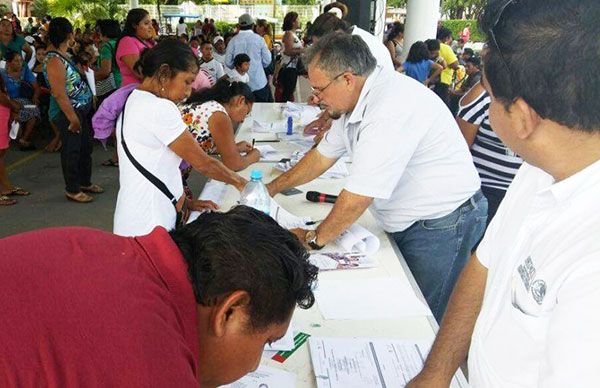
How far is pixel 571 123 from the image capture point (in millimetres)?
844

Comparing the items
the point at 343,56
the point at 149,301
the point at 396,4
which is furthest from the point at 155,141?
the point at 396,4

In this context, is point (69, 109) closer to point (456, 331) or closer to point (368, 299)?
point (368, 299)

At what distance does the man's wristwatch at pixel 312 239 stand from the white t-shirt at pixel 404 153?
0.24 metres

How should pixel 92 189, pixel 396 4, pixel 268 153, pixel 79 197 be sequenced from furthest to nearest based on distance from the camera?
pixel 396 4, pixel 92 189, pixel 79 197, pixel 268 153

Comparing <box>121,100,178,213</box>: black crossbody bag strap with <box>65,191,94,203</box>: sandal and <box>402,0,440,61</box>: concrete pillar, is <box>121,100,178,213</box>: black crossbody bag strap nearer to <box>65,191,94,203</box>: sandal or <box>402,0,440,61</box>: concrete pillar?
<box>65,191,94,203</box>: sandal

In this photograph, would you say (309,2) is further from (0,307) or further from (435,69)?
(0,307)

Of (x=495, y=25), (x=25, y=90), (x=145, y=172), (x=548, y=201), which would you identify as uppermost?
(x=495, y=25)

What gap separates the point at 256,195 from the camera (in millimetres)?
2283

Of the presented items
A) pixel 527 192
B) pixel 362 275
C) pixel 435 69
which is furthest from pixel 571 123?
pixel 435 69

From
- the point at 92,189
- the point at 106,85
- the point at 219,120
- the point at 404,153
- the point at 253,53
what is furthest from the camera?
the point at 253,53

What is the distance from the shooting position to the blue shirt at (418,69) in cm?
596

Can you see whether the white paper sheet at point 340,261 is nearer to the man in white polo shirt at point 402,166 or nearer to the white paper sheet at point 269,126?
the man in white polo shirt at point 402,166

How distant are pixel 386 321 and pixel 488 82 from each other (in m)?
0.83

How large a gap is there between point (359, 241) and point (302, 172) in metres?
0.65
